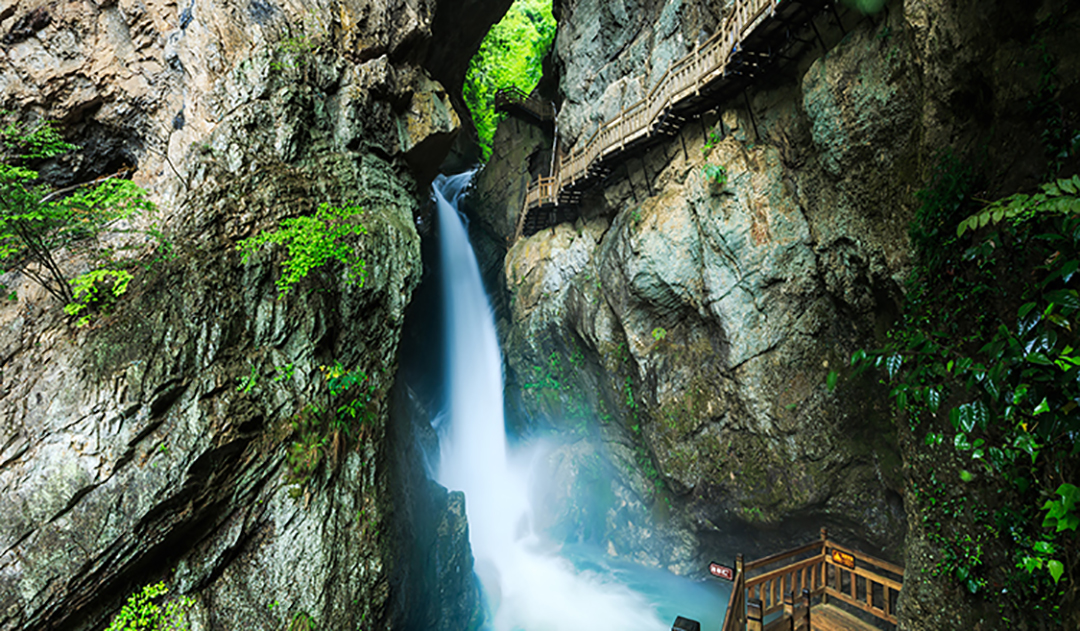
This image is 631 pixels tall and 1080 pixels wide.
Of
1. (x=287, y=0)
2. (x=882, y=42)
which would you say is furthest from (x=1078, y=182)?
(x=287, y=0)

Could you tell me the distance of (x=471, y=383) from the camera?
624 inches

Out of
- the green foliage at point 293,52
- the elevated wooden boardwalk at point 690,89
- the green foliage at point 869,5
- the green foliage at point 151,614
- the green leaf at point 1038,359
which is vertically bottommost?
the green foliage at point 151,614

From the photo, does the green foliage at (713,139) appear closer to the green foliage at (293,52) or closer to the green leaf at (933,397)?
the green leaf at (933,397)

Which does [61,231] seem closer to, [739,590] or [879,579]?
[739,590]

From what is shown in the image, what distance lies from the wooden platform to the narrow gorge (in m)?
0.51

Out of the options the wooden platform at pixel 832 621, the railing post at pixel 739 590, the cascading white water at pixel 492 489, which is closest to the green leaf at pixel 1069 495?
the railing post at pixel 739 590

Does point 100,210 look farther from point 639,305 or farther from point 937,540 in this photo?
point 937,540

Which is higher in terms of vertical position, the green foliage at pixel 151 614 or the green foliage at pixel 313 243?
the green foliage at pixel 313 243

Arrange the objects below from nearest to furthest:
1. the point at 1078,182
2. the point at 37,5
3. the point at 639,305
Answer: the point at 1078,182
the point at 37,5
the point at 639,305

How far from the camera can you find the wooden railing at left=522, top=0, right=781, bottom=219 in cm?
810

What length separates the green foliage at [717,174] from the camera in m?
9.12

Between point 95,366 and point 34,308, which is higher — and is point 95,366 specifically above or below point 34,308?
below

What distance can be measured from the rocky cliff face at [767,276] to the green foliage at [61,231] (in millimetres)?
9434

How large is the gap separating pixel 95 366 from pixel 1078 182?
8.85m
